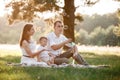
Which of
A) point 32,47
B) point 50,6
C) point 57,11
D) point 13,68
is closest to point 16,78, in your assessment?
point 13,68

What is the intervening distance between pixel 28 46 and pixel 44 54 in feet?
2.47

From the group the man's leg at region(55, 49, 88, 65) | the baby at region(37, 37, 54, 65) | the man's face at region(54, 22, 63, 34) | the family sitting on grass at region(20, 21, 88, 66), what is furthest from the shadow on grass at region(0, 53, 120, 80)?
the man's face at region(54, 22, 63, 34)

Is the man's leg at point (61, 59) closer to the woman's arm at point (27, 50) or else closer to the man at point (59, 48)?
the man at point (59, 48)

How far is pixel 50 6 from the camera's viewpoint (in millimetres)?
24641

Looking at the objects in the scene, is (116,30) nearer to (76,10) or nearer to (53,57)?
(76,10)

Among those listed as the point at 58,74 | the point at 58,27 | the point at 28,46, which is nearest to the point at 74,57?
the point at 58,27

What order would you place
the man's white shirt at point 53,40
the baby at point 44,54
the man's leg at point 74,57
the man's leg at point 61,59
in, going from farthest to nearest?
the man's white shirt at point 53,40, the man's leg at point 61,59, the man's leg at point 74,57, the baby at point 44,54

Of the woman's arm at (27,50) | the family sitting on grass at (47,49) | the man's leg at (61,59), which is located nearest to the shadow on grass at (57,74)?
the woman's arm at (27,50)

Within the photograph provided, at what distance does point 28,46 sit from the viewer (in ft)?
37.8

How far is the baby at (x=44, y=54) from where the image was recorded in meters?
11.9

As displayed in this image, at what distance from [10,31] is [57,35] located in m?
80.7

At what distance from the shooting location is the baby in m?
11.9

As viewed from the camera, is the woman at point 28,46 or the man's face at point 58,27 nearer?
the woman at point 28,46

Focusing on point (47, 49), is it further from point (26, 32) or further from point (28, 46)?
point (26, 32)
